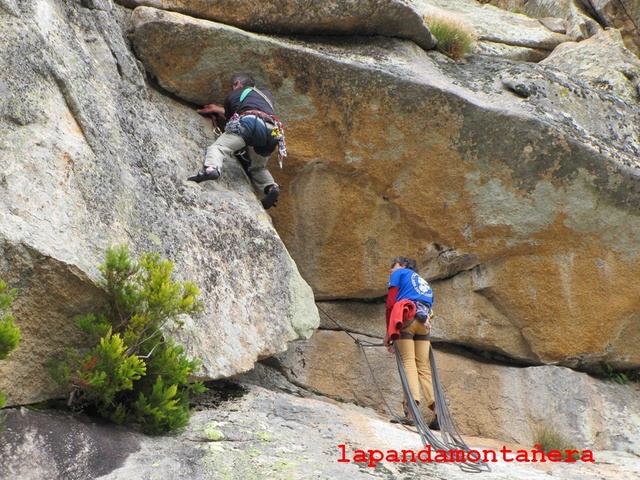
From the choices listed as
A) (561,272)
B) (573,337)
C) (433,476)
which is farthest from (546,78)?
(433,476)

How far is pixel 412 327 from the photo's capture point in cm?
845

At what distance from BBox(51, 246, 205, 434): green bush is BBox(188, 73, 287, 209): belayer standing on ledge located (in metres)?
2.65

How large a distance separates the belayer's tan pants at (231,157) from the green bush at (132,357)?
2702 millimetres

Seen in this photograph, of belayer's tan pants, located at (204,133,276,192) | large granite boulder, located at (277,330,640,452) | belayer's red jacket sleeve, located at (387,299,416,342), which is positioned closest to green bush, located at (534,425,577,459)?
large granite boulder, located at (277,330,640,452)

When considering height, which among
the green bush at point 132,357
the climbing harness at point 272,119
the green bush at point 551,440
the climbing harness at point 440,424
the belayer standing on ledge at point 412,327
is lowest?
the green bush at point 551,440

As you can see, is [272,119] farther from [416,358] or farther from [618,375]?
[618,375]

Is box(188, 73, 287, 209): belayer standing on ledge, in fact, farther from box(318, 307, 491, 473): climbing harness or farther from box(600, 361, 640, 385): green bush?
box(600, 361, 640, 385): green bush

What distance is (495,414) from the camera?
949cm

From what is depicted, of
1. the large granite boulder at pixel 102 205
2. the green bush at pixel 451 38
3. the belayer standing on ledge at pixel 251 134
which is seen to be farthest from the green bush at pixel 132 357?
the green bush at pixel 451 38

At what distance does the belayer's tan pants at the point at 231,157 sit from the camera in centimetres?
819

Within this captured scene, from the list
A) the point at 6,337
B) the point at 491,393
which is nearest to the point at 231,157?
the point at 491,393

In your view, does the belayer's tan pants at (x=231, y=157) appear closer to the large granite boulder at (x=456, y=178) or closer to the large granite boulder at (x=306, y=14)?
the large granite boulder at (x=456, y=178)

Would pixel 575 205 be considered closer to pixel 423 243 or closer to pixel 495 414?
pixel 423 243

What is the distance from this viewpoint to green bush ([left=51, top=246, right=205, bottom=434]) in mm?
5176
